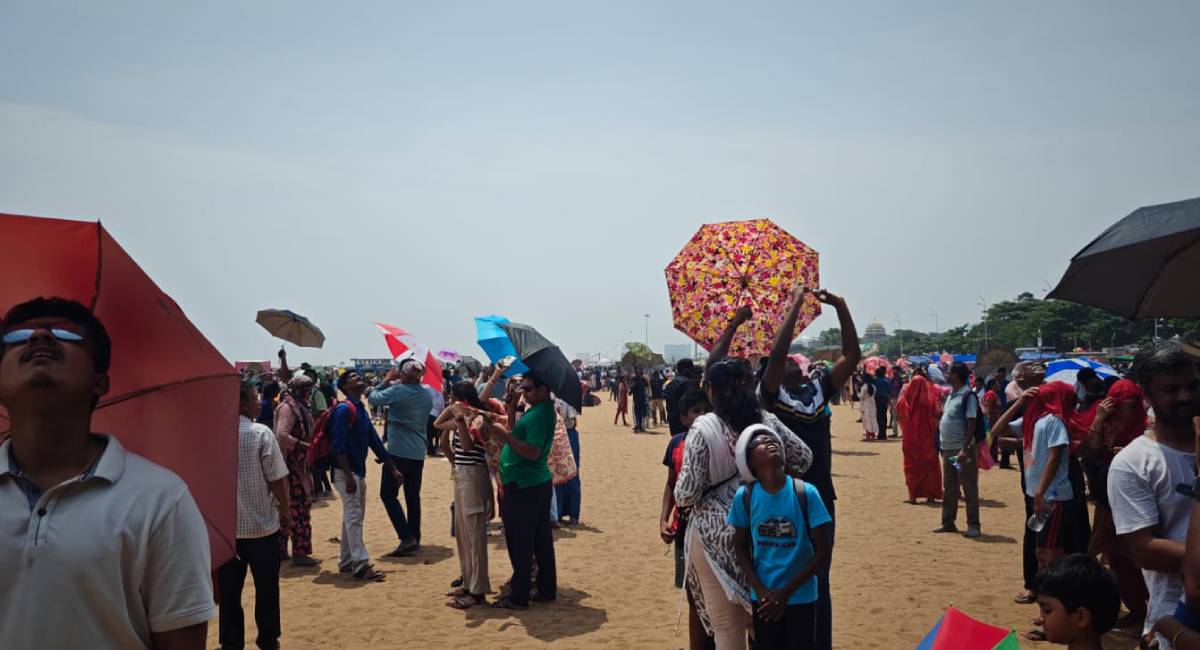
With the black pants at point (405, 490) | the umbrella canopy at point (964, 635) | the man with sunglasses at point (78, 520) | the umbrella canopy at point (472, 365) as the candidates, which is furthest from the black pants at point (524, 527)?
the umbrella canopy at point (472, 365)

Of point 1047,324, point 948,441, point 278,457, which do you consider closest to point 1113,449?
point 948,441

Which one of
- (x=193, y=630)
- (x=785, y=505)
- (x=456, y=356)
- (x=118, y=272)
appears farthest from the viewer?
(x=456, y=356)

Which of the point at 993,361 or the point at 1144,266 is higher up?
the point at 1144,266

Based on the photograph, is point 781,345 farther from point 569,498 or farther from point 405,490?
point 569,498

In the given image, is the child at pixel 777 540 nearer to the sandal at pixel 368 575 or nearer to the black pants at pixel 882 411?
the sandal at pixel 368 575

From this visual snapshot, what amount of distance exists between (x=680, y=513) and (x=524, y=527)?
214 cm

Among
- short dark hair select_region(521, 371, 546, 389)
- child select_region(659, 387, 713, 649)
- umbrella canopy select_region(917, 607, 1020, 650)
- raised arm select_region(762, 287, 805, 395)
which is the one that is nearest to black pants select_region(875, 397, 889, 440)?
short dark hair select_region(521, 371, 546, 389)

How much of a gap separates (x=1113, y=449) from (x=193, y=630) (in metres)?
6.22

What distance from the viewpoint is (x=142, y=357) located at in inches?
88.8

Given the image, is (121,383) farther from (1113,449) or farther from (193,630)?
(1113,449)

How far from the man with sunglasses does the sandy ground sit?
4.93 meters

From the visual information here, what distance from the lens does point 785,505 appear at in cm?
386

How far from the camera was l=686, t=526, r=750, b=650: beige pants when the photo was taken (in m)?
4.10

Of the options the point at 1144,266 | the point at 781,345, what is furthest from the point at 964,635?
the point at 1144,266
